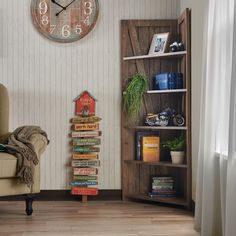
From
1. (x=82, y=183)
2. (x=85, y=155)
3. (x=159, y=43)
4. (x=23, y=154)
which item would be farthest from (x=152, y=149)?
(x=23, y=154)

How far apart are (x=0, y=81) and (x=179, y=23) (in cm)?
189

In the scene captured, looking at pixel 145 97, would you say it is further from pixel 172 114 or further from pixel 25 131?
pixel 25 131

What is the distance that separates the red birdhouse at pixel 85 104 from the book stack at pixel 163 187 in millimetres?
939

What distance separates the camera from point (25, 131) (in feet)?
12.8

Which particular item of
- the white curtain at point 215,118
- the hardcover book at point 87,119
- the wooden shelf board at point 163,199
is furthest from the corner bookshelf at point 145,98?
the white curtain at point 215,118

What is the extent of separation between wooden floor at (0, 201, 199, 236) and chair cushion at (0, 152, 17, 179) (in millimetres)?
374

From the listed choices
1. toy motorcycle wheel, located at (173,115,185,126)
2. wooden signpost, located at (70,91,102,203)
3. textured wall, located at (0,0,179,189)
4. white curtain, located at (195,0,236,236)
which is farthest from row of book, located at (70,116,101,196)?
white curtain, located at (195,0,236,236)

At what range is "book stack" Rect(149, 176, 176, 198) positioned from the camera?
434 centimetres

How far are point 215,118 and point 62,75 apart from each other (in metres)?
2.00

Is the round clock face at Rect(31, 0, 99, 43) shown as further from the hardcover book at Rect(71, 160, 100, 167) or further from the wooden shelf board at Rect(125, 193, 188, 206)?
the wooden shelf board at Rect(125, 193, 188, 206)

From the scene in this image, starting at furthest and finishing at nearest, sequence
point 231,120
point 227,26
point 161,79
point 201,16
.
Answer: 1. point 161,79
2. point 201,16
3. point 227,26
4. point 231,120

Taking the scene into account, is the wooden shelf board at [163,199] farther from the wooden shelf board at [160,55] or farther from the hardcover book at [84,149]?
the wooden shelf board at [160,55]

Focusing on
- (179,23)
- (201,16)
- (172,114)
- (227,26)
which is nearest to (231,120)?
(227,26)

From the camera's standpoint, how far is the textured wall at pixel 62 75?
4.50 metres
